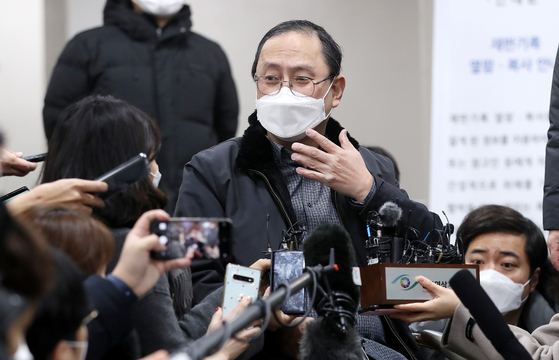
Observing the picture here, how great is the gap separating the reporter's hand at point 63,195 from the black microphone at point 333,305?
1.60ft

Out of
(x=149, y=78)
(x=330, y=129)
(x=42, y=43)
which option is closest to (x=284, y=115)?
(x=330, y=129)

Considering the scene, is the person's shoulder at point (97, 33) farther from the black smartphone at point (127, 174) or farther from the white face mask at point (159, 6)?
the black smartphone at point (127, 174)

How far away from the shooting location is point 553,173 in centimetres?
219

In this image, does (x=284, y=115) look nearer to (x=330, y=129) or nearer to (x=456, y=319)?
(x=330, y=129)

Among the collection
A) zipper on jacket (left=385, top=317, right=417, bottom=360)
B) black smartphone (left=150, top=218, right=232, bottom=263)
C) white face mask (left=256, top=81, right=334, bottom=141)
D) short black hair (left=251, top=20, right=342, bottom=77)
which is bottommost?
zipper on jacket (left=385, top=317, right=417, bottom=360)

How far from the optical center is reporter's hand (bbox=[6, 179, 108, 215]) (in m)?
1.38

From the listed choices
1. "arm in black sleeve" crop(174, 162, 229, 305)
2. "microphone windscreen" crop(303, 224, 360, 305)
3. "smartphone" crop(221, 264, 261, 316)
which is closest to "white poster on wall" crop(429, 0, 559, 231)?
"arm in black sleeve" crop(174, 162, 229, 305)

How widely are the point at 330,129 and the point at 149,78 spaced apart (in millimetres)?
1448

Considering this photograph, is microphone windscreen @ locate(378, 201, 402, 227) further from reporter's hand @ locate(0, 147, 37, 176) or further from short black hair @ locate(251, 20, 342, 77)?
reporter's hand @ locate(0, 147, 37, 176)

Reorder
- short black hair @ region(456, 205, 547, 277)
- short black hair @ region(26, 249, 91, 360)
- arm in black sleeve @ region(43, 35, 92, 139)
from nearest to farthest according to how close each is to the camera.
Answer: short black hair @ region(26, 249, 91, 360) → short black hair @ region(456, 205, 547, 277) → arm in black sleeve @ region(43, 35, 92, 139)

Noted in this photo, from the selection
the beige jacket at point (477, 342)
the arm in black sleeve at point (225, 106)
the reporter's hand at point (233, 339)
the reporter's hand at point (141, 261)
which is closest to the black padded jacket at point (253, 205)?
the beige jacket at point (477, 342)

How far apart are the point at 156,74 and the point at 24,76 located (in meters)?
0.90

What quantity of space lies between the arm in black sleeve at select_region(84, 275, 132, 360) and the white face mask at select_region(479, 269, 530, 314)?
1503 mm

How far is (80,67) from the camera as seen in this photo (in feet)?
10.9
